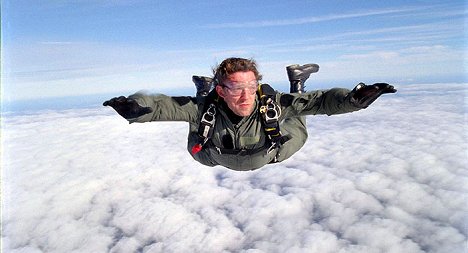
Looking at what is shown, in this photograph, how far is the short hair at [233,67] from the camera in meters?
3.39

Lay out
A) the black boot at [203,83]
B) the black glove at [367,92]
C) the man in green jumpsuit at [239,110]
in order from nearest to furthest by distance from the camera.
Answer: the black glove at [367,92], the man in green jumpsuit at [239,110], the black boot at [203,83]

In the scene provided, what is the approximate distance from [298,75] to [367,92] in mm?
2258

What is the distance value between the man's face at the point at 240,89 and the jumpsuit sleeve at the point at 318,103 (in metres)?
0.37

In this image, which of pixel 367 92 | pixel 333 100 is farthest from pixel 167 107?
pixel 367 92


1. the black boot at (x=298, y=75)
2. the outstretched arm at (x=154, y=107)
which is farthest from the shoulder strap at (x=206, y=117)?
the black boot at (x=298, y=75)

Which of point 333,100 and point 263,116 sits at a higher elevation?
point 333,100

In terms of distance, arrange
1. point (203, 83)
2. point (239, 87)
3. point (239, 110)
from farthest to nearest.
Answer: point (203, 83) → point (239, 110) → point (239, 87)

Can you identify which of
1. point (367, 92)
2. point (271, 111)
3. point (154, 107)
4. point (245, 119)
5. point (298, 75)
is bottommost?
point (245, 119)

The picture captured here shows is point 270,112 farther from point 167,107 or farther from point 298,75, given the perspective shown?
point 298,75

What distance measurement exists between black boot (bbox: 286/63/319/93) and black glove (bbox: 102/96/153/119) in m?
2.71

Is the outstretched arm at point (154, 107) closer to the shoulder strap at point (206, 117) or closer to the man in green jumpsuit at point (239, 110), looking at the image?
the man in green jumpsuit at point (239, 110)

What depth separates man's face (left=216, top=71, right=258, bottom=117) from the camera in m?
3.35

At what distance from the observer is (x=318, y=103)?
318 centimetres

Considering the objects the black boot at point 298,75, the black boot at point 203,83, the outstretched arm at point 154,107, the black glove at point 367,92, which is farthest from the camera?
the black boot at point 298,75
